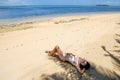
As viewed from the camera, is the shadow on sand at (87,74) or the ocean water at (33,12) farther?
the ocean water at (33,12)

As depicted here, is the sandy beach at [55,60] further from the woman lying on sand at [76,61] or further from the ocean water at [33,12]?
the ocean water at [33,12]

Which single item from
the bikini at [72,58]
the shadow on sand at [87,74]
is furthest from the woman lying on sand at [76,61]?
the shadow on sand at [87,74]

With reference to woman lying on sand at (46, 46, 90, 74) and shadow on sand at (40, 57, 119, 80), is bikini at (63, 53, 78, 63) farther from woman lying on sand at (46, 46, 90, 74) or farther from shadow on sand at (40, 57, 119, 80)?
shadow on sand at (40, 57, 119, 80)

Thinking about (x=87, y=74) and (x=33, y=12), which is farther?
(x=33, y=12)

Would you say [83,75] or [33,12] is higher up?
[83,75]

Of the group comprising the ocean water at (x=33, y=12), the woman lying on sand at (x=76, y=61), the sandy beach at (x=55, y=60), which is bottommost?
the ocean water at (x=33, y=12)

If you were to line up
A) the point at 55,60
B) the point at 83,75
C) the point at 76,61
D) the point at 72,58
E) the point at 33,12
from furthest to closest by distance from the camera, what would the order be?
the point at 33,12 < the point at 55,60 < the point at 72,58 < the point at 76,61 < the point at 83,75

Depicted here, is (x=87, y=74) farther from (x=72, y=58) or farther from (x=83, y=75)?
(x=72, y=58)

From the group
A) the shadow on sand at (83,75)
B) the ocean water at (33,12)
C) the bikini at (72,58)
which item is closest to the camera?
the shadow on sand at (83,75)

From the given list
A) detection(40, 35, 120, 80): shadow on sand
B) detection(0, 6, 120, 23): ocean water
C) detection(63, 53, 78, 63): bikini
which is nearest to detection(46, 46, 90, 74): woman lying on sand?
detection(63, 53, 78, 63): bikini

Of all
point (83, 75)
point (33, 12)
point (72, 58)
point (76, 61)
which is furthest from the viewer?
point (33, 12)

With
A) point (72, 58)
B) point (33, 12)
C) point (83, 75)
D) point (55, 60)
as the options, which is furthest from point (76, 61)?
point (33, 12)

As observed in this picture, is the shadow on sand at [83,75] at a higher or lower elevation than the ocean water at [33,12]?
higher

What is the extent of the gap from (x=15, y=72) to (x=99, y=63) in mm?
3130
